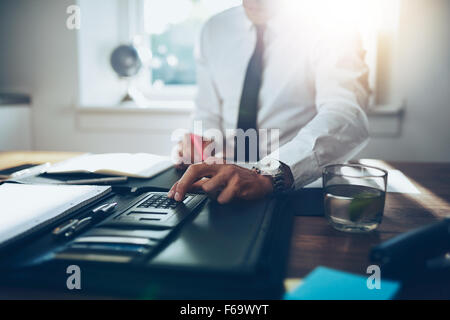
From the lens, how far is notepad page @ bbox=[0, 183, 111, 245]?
1.81ft

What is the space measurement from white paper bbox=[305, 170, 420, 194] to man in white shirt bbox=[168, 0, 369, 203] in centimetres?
6

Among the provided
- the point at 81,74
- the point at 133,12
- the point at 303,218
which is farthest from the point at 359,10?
the point at 303,218

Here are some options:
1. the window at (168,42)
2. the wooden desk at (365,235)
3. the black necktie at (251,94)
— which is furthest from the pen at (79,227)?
the window at (168,42)

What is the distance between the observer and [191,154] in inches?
45.2

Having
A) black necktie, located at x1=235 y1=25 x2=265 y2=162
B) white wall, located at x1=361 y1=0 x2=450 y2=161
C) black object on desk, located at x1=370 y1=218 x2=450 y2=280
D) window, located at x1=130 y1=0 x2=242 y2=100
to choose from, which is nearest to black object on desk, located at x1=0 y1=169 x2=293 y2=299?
black object on desk, located at x1=370 y1=218 x2=450 y2=280

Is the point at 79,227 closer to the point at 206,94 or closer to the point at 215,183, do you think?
the point at 215,183

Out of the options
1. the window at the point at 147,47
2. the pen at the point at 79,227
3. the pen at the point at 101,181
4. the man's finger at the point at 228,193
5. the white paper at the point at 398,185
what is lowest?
the white paper at the point at 398,185

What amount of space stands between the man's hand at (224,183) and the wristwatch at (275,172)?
22 millimetres

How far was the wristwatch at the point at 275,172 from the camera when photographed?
2.55ft

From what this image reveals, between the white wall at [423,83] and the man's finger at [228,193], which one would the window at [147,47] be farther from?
the man's finger at [228,193]

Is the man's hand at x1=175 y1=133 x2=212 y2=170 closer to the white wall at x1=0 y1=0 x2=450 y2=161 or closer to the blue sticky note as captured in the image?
the blue sticky note

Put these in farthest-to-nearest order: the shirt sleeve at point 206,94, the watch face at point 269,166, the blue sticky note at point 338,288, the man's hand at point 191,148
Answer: the shirt sleeve at point 206,94, the man's hand at point 191,148, the watch face at point 269,166, the blue sticky note at point 338,288
